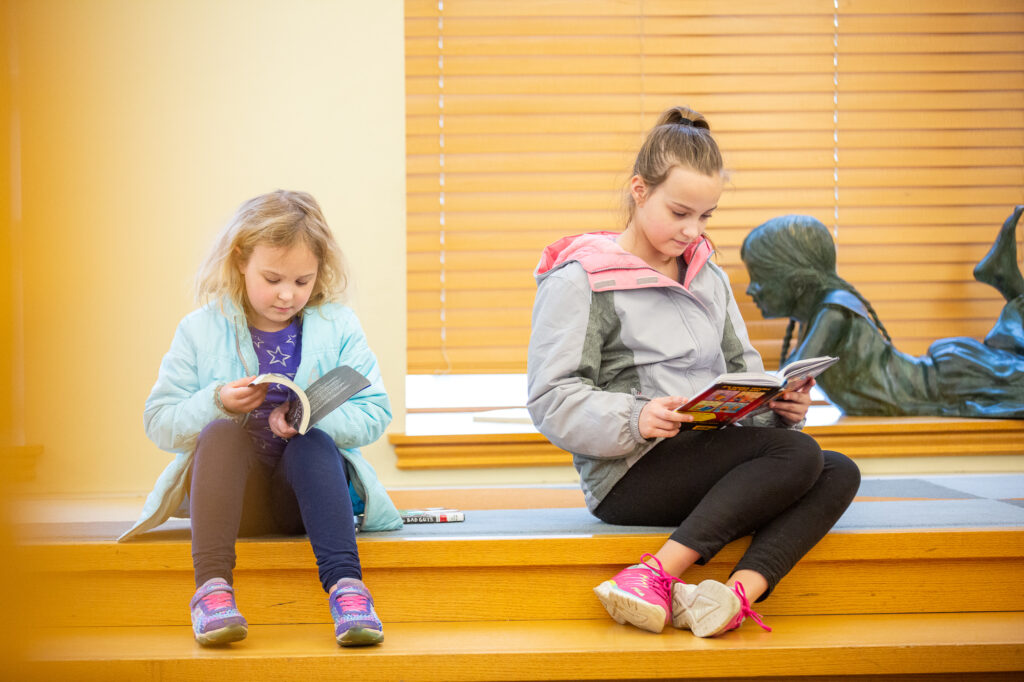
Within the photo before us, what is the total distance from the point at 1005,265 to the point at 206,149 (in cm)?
221

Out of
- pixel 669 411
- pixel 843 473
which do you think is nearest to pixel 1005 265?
pixel 843 473

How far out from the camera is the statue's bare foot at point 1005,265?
2505mm

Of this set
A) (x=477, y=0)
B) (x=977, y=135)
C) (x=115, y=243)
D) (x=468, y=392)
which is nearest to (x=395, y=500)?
(x=468, y=392)

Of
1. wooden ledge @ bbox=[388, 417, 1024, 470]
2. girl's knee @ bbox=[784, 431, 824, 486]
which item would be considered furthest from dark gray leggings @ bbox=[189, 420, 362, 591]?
wooden ledge @ bbox=[388, 417, 1024, 470]

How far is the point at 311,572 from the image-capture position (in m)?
1.48

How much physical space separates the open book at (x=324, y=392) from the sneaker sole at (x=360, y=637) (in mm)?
297

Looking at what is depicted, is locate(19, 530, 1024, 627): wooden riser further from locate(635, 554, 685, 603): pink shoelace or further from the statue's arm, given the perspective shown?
the statue's arm

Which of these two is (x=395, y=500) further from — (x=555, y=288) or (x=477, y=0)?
(x=477, y=0)

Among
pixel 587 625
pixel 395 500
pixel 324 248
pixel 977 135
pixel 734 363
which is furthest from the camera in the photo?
pixel 977 135

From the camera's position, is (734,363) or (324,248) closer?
(324,248)

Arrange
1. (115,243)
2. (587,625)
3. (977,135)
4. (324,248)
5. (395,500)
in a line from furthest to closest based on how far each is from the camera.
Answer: (977,135)
(115,243)
(395,500)
(324,248)
(587,625)

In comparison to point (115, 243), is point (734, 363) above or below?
below

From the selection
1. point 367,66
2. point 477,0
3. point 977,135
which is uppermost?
point 477,0

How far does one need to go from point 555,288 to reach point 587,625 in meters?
0.56
